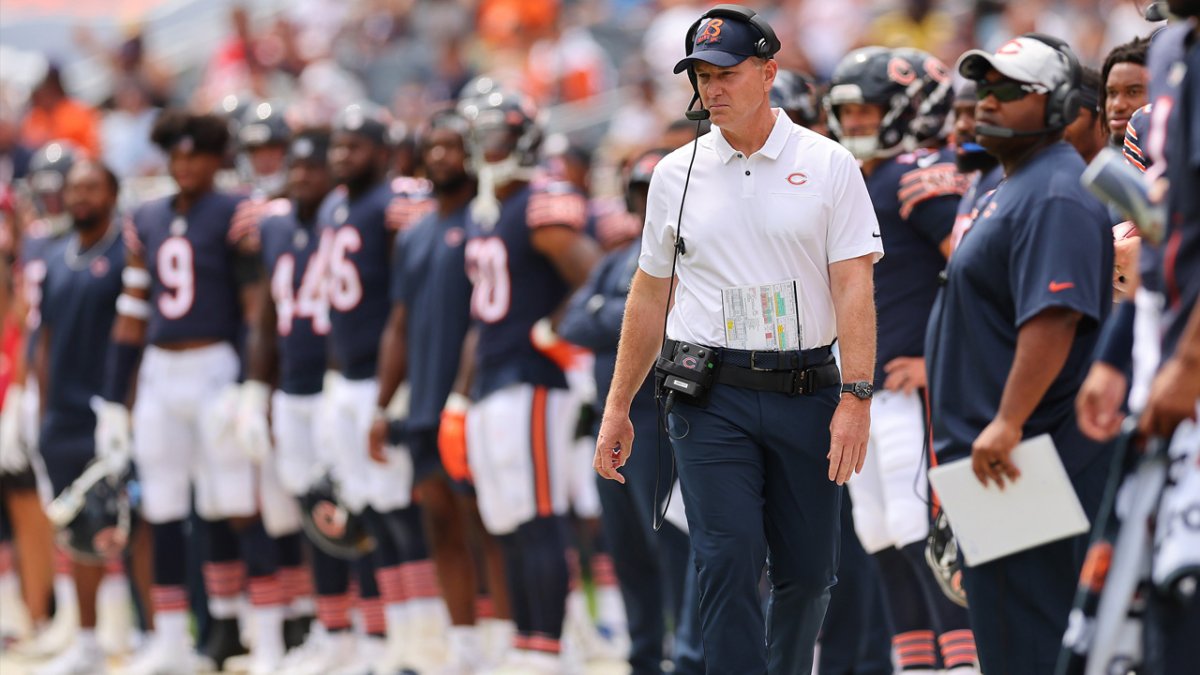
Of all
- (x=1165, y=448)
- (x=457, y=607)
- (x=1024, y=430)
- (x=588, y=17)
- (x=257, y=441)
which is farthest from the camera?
(x=588, y=17)

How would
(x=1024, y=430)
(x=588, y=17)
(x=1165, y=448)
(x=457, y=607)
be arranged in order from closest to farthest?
(x=1165, y=448) < (x=1024, y=430) < (x=457, y=607) < (x=588, y=17)

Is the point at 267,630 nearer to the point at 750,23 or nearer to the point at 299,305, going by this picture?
the point at 299,305

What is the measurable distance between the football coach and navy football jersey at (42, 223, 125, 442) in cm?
549

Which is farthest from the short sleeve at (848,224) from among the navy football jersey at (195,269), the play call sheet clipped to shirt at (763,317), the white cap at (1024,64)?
the navy football jersey at (195,269)

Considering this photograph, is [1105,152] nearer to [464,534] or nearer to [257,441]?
[464,534]

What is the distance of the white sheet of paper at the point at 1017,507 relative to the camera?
5.30 meters

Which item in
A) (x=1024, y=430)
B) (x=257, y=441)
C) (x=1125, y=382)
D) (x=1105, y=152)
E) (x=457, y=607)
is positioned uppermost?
(x=1105, y=152)

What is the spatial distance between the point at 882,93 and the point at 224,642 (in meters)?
5.05

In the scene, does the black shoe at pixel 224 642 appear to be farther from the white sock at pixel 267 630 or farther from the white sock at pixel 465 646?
the white sock at pixel 465 646

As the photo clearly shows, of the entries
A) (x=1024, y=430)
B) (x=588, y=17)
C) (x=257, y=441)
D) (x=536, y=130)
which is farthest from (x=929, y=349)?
(x=588, y=17)

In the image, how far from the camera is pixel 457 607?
349 inches

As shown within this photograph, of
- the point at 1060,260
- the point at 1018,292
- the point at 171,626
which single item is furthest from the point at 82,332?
the point at 1060,260

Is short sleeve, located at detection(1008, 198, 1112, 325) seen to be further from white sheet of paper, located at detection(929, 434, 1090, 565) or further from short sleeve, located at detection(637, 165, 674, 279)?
short sleeve, located at detection(637, 165, 674, 279)

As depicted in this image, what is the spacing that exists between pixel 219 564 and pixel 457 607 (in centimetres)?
172
